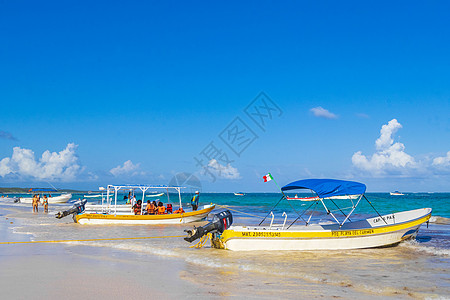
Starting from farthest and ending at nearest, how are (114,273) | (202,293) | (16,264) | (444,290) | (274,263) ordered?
(274,263) → (16,264) → (114,273) → (444,290) → (202,293)

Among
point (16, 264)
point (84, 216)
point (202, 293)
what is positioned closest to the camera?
point (202, 293)

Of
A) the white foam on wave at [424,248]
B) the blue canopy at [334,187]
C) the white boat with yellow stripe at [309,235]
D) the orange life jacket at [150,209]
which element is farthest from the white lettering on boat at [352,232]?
the orange life jacket at [150,209]

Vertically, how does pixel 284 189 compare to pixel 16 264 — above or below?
above

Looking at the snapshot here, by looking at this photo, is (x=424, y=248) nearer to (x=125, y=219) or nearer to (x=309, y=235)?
(x=309, y=235)

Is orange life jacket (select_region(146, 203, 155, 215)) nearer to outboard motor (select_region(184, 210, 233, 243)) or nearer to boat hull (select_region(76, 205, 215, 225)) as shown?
boat hull (select_region(76, 205, 215, 225))

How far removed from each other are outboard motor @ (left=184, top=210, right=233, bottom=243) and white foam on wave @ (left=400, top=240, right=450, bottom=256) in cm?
628

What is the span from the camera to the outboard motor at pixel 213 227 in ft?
41.8

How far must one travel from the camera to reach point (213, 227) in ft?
43.3

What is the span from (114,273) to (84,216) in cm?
1392

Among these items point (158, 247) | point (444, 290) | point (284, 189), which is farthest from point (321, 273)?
point (158, 247)

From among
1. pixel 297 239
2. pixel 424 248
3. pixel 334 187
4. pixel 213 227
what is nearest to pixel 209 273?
pixel 213 227

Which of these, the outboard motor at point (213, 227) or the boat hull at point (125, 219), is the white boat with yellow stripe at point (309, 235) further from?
the boat hull at point (125, 219)

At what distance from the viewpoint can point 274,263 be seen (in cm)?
1072

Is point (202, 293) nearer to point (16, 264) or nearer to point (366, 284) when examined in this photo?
point (366, 284)
